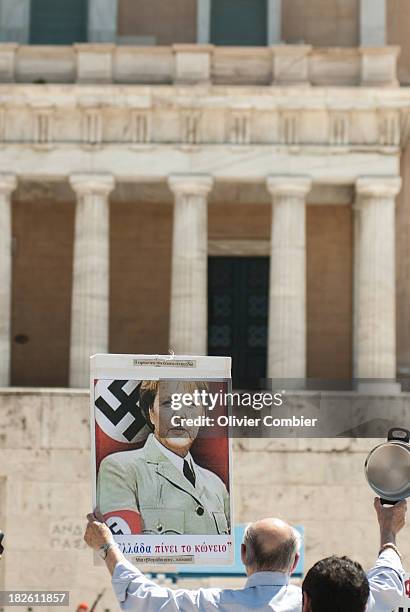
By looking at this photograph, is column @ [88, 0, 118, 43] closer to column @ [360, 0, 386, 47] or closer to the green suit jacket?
column @ [360, 0, 386, 47]

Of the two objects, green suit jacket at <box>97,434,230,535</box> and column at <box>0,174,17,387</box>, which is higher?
column at <box>0,174,17,387</box>

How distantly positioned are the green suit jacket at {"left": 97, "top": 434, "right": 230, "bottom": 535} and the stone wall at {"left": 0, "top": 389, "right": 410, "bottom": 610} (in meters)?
14.1

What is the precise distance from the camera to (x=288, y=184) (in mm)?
28453

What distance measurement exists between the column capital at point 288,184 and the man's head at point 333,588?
22.6m

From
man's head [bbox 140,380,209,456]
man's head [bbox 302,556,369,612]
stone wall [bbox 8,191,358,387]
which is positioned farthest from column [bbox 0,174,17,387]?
man's head [bbox 302,556,369,612]

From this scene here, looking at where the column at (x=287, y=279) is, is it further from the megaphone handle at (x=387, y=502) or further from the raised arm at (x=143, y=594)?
the raised arm at (x=143, y=594)

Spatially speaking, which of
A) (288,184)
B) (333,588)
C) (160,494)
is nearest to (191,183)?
(288,184)

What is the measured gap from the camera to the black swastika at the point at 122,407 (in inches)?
364

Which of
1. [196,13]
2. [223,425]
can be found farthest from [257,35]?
[223,425]

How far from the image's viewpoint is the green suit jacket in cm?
911

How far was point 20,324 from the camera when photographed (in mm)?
32000

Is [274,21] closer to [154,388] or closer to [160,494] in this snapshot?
[154,388]

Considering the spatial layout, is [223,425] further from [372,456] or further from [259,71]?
[259,71]

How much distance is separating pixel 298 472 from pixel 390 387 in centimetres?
315
